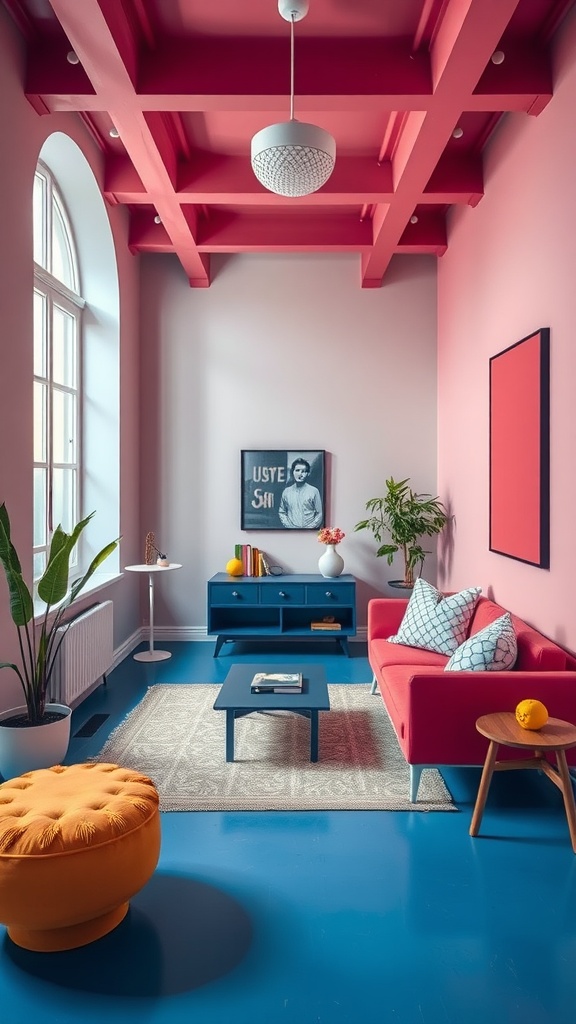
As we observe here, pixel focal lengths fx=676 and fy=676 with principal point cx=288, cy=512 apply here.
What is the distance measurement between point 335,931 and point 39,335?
161 inches

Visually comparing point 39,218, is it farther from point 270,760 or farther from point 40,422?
point 270,760

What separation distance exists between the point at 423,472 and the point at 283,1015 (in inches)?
199

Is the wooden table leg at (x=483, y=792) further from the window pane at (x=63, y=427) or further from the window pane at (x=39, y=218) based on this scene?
the window pane at (x=39, y=218)

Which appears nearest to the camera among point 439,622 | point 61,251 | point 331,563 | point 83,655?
point 439,622

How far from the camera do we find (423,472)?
641cm

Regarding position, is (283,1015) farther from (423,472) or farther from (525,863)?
(423,472)

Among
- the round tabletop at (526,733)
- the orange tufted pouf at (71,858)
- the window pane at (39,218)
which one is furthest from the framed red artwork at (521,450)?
the window pane at (39,218)

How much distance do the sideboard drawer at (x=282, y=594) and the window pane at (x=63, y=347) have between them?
236 centimetres

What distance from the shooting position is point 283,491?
6.40 metres

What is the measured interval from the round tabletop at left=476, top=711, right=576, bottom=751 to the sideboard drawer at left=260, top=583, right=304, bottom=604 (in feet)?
9.97

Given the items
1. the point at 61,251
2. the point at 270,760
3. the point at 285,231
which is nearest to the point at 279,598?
the point at 270,760

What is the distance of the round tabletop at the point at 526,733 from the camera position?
105 inches

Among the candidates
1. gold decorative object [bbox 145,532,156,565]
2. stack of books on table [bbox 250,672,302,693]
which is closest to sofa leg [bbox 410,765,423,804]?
stack of books on table [bbox 250,672,302,693]

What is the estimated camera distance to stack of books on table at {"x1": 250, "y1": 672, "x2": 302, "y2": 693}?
12.0 feet
